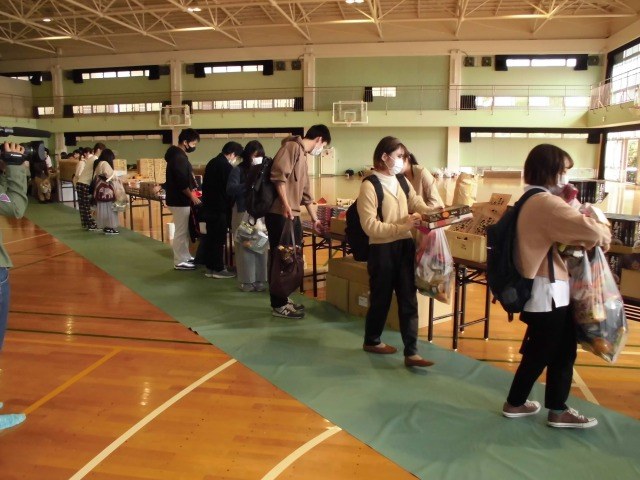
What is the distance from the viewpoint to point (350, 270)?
14.7ft

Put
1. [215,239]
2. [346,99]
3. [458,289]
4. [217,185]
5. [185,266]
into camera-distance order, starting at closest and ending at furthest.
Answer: [458,289] < [217,185] < [215,239] < [185,266] < [346,99]

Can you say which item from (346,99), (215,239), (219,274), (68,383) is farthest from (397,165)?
(346,99)

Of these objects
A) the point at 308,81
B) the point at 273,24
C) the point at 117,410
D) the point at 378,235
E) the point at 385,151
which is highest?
the point at 273,24

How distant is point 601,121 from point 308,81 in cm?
1147

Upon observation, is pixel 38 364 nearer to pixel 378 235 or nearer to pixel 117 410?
pixel 117 410

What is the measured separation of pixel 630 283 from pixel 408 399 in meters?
1.35

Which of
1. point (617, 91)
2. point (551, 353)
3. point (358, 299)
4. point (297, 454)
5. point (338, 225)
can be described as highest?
point (617, 91)

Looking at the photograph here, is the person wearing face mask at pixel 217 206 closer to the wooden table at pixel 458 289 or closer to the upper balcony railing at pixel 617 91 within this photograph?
the wooden table at pixel 458 289

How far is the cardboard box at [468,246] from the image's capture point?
354 cm

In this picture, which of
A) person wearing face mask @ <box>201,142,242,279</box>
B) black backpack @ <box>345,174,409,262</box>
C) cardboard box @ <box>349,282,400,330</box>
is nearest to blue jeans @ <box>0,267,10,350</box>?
black backpack @ <box>345,174,409,262</box>

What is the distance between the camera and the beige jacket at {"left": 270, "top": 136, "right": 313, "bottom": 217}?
4094 mm

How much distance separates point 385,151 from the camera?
3.27 m

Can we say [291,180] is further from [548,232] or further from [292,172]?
[548,232]

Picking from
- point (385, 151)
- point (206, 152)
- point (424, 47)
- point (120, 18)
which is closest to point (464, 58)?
point (424, 47)
